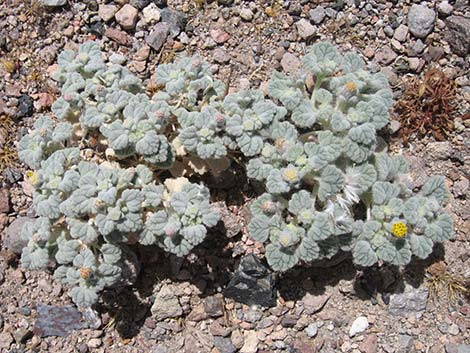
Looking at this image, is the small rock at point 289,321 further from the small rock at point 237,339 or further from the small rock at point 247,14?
the small rock at point 247,14

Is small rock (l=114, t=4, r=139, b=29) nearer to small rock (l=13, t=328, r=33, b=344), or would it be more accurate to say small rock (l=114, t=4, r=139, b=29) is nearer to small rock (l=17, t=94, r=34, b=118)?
small rock (l=17, t=94, r=34, b=118)

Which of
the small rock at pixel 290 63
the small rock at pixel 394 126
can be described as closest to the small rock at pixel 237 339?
the small rock at pixel 394 126

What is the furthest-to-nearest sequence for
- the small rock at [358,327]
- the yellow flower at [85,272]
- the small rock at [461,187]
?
the small rock at [461,187] < the small rock at [358,327] < the yellow flower at [85,272]

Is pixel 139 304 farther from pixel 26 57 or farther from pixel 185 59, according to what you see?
pixel 26 57

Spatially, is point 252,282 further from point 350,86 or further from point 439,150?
point 439,150

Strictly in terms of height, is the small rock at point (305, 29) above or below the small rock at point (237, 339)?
above

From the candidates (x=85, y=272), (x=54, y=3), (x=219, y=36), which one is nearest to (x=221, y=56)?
(x=219, y=36)

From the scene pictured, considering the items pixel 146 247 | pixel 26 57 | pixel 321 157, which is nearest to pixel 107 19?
pixel 26 57
